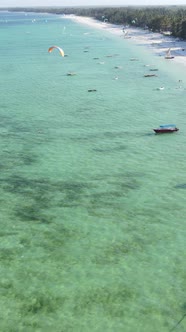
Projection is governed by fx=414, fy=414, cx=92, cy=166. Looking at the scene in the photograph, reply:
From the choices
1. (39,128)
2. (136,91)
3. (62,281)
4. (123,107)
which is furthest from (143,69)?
(62,281)

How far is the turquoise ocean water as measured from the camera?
21.0m

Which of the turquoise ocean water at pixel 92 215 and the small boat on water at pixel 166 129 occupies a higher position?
the small boat on water at pixel 166 129

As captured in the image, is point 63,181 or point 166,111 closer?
point 63,181

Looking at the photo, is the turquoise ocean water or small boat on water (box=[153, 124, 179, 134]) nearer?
the turquoise ocean water

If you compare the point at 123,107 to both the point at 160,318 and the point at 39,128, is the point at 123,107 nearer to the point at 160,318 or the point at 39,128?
the point at 39,128

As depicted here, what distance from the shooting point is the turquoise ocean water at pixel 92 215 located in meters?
21.0

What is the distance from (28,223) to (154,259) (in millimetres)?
9164

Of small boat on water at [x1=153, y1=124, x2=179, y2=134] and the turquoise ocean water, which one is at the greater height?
small boat on water at [x1=153, y1=124, x2=179, y2=134]

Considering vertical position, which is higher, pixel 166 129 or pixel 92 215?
pixel 166 129

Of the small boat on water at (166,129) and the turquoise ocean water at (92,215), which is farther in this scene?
the small boat on water at (166,129)

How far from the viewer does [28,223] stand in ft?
93.6

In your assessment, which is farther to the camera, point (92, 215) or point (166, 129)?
point (166, 129)

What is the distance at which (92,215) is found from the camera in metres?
29.6

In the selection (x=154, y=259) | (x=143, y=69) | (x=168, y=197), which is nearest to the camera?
(x=154, y=259)
